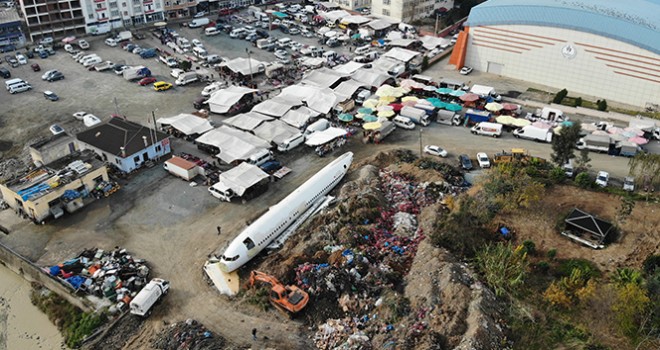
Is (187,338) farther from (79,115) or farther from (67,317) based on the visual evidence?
(79,115)

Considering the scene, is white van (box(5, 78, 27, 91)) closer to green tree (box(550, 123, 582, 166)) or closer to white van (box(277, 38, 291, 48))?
white van (box(277, 38, 291, 48))

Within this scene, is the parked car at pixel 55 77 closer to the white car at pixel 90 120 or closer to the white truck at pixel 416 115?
the white car at pixel 90 120

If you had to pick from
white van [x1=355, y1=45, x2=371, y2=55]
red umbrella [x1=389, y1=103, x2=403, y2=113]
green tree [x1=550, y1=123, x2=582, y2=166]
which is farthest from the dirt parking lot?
white van [x1=355, y1=45, x2=371, y2=55]

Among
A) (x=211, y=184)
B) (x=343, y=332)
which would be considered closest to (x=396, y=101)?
(x=211, y=184)

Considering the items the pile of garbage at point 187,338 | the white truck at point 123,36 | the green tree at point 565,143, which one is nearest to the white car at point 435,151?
the green tree at point 565,143

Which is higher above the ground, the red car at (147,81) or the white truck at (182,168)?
the red car at (147,81)

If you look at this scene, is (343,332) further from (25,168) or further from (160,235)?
(25,168)
